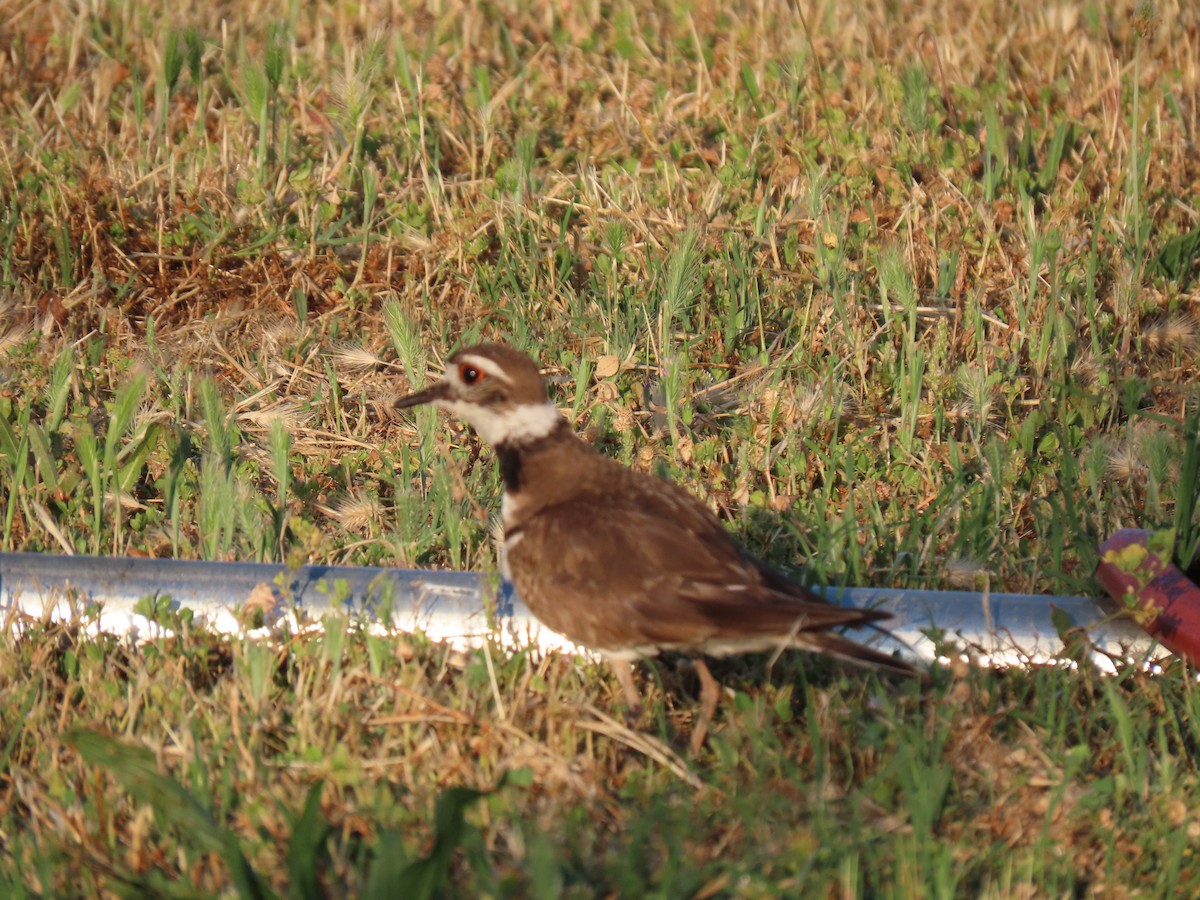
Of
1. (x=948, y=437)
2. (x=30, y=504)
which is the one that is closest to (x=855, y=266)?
(x=948, y=437)

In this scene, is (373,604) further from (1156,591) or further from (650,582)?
(1156,591)

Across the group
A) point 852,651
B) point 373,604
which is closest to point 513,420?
point 373,604

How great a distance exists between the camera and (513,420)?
5184mm

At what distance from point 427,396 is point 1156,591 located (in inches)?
97.1

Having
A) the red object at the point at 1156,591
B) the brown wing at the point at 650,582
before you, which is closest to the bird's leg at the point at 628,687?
the brown wing at the point at 650,582

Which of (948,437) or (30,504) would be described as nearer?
(30,504)

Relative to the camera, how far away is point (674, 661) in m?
5.08

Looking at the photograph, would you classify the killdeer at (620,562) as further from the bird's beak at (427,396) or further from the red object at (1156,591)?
the red object at (1156,591)

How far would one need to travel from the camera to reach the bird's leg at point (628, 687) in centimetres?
461

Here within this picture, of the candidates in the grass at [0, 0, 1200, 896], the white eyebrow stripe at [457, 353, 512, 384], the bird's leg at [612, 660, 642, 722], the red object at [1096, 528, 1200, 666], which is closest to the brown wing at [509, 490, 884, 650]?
the bird's leg at [612, 660, 642, 722]

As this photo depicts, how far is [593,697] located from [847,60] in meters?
5.14

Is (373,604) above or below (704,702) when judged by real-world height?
above

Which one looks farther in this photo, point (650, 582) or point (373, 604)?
point (373, 604)

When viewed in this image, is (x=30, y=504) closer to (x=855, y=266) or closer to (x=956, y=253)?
(x=855, y=266)
